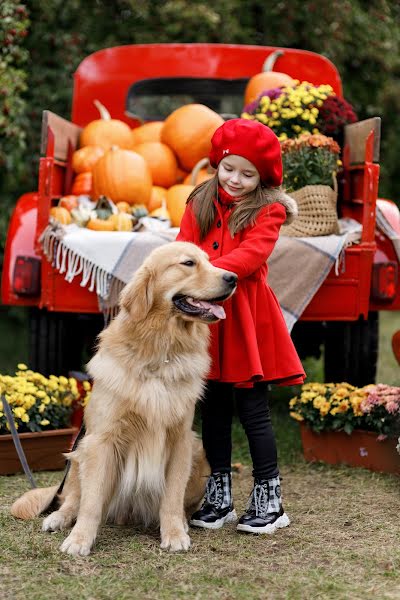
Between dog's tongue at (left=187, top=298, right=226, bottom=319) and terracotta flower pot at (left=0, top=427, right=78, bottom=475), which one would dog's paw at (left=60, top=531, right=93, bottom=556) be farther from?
terracotta flower pot at (left=0, top=427, right=78, bottom=475)

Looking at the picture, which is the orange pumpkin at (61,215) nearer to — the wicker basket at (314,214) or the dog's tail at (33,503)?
the wicker basket at (314,214)

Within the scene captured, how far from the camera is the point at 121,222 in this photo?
4.83 metres

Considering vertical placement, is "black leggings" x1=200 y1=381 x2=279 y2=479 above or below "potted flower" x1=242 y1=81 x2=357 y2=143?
below

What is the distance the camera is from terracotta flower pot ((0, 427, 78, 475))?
13.9 feet

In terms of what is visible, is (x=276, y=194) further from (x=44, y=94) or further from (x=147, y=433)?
(x=44, y=94)

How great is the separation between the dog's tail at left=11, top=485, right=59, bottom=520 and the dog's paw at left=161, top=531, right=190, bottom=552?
606mm

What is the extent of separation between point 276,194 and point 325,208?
1.21 metres

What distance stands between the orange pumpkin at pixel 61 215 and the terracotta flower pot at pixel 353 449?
1718 millimetres

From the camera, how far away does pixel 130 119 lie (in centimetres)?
644

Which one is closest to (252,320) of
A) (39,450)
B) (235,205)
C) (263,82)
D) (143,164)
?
(235,205)

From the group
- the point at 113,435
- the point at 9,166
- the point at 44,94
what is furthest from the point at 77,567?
the point at 44,94

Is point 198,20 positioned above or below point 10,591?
above

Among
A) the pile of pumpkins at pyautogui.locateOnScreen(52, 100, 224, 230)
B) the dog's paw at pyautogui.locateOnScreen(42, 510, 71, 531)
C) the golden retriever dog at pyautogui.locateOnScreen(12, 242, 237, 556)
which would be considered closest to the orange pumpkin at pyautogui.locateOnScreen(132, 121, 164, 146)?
the pile of pumpkins at pyautogui.locateOnScreen(52, 100, 224, 230)

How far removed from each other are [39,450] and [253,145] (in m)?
1.98
